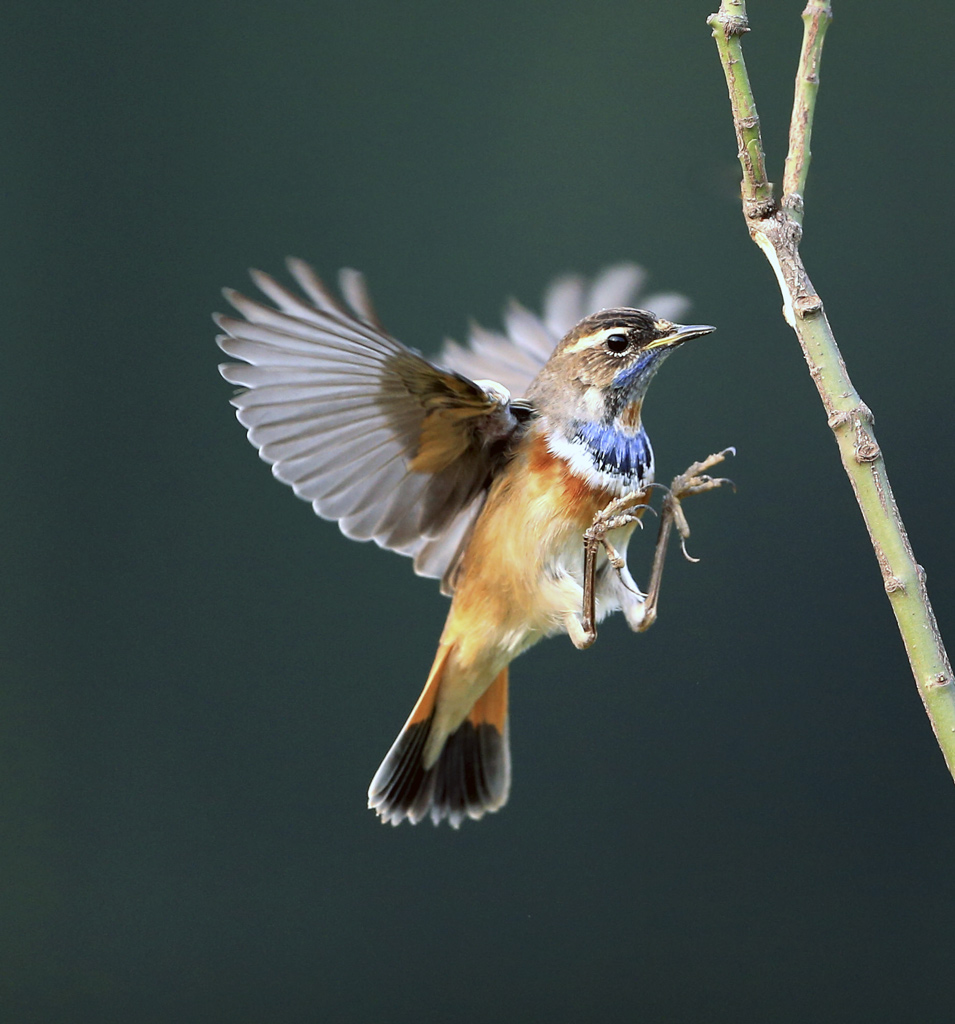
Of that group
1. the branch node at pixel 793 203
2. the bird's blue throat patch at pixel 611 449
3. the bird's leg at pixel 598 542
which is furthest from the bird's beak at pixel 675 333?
the branch node at pixel 793 203

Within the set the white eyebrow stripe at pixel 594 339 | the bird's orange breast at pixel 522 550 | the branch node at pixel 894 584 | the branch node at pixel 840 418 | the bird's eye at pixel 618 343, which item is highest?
the white eyebrow stripe at pixel 594 339

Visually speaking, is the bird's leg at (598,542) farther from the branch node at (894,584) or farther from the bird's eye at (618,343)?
the branch node at (894,584)

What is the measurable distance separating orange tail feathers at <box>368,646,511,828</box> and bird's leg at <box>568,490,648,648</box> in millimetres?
538

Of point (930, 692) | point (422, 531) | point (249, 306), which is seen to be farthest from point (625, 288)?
point (930, 692)

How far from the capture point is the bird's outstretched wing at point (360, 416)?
2264 millimetres

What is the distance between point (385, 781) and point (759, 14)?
3.49 metres

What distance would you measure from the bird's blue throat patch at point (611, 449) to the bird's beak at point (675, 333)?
0.20 meters

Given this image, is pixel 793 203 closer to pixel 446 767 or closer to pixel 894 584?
pixel 894 584

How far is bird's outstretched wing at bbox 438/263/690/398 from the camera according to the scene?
10.9 ft

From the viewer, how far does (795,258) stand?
1615mm

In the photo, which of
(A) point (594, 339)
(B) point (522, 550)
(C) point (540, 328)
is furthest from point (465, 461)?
(C) point (540, 328)

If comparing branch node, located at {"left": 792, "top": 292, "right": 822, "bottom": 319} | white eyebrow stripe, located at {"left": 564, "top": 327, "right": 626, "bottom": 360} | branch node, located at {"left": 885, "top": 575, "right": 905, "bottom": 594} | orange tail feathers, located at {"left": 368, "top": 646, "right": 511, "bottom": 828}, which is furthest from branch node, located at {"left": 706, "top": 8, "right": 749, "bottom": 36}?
orange tail feathers, located at {"left": 368, "top": 646, "right": 511, "bottom": 828}

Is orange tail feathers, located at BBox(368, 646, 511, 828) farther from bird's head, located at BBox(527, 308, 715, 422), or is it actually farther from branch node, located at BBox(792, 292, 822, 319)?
branch node, located at BBox(792, 292, 822, 319)

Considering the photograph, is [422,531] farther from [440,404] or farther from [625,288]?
[625,288]
